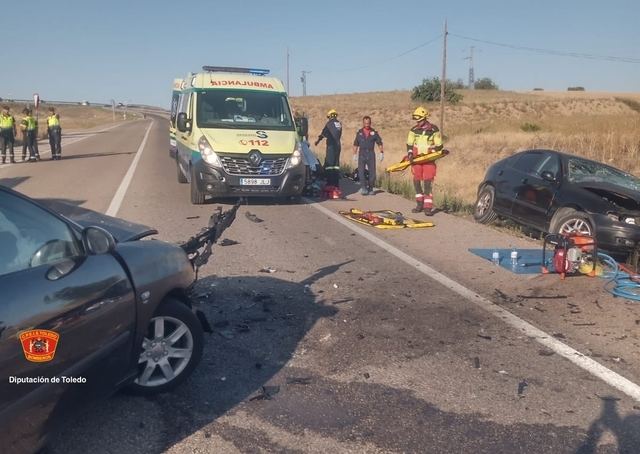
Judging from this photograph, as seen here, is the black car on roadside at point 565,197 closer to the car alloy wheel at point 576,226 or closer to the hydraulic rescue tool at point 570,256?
the car alloy wheel at point 576,226

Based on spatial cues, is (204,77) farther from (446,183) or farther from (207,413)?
(207,413)

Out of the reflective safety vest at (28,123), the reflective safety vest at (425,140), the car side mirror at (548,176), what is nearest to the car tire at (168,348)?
the car side mirror at (548,176)

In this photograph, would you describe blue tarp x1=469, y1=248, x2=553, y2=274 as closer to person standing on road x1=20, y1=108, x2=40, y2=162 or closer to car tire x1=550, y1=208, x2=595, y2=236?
car tire x1=550, y1=208, x2=595, y2=236

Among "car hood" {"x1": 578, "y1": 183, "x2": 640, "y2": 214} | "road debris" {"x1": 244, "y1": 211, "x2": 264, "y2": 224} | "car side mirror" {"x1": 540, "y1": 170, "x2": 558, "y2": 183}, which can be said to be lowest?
"road debris" {"x1": 244, "y1": 211, "x2": 264, "y2": 224}

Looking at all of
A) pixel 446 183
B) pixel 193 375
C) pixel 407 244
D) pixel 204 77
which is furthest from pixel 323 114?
pixel 193 375

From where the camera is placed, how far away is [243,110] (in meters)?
12.8

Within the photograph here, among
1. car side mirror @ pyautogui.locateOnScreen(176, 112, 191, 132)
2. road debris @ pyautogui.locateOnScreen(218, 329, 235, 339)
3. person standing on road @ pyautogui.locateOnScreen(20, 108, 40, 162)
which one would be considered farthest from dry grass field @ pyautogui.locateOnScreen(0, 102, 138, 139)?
road debris @ pyautogui.locateOnScreen(218, 329, 235, 339)

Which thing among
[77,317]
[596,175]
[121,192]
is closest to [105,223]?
[77,317]

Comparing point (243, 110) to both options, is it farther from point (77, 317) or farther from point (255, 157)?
point (77, 317)

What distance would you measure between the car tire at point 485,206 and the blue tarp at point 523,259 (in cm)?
216

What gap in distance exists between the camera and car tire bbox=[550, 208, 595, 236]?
8.46m

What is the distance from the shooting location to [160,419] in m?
3.79

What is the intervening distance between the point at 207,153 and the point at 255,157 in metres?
0.86

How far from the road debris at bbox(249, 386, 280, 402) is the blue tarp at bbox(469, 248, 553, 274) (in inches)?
164
